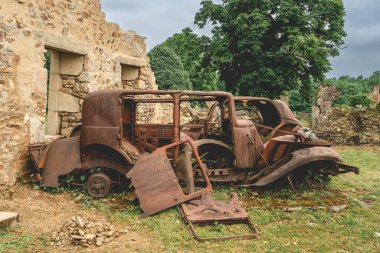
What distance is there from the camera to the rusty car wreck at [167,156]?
482cm

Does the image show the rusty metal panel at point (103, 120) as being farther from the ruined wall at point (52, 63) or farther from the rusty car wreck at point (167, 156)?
the ruined wall at point (52, 63)

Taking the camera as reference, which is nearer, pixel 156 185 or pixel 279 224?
pixel 279 224

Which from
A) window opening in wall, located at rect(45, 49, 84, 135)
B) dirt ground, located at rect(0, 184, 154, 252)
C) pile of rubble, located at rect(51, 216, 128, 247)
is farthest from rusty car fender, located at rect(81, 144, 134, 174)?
window opening in wall, located at rect(45, 49, 84, 135)

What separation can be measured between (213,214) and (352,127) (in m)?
12.4

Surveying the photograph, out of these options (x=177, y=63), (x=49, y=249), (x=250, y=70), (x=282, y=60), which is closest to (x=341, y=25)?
(x=282, y=60)

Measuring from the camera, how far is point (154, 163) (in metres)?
4.96

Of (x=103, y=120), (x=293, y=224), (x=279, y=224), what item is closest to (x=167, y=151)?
(x=103, y=120)

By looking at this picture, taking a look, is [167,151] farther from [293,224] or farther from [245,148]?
[293,224]

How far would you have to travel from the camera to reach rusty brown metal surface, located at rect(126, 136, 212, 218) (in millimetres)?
4617

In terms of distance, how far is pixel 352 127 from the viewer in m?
15.0

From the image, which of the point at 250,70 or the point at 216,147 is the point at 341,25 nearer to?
the point at 250,70

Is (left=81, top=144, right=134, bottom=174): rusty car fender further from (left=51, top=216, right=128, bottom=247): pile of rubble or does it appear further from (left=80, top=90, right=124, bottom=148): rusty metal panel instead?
(left=51, top=216, right=128, bottom=247): pile of rubble

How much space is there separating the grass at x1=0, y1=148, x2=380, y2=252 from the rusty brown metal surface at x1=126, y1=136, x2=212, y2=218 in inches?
→ 5.3

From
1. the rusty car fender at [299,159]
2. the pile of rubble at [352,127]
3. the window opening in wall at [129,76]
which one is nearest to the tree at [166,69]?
the pile of rubble at [352,127]
